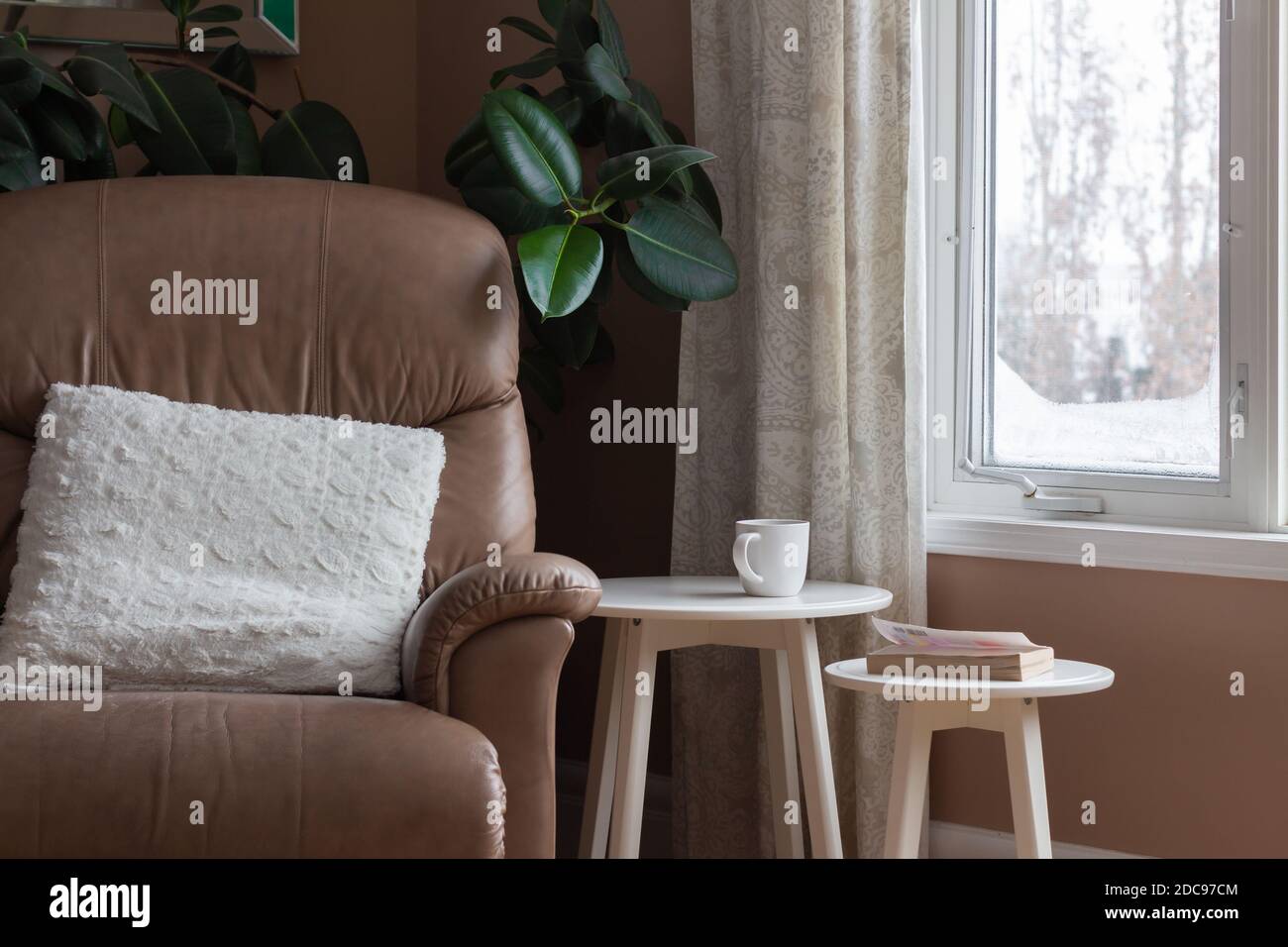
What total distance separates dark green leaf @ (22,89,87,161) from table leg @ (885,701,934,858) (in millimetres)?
1521

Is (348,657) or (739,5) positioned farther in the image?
(739,5)

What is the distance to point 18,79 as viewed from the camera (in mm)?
1951

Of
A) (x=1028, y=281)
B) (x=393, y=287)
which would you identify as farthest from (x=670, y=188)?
(x=1028, y=281)

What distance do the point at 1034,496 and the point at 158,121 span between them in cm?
157

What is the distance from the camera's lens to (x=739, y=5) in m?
2.24

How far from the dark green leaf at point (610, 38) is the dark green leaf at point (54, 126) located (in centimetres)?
86

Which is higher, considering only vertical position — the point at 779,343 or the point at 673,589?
the point at 779,343

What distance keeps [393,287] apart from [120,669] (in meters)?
0.70

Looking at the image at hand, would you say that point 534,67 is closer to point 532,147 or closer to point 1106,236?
point 532,147

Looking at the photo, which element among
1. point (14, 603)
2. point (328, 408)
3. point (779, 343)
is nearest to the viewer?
point (14, 603)

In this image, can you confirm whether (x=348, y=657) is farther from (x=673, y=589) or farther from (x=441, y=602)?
(x=673, y=589)

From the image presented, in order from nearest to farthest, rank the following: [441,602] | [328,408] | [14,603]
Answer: [441,602]
[14,603]
[328,408]

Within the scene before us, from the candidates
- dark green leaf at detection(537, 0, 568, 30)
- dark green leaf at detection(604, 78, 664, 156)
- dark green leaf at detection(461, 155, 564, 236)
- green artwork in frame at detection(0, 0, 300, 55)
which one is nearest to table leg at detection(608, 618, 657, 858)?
dark green leaf at detection(461, 155, 564, 236)

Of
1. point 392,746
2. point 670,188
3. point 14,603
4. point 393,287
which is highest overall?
point 670,188
